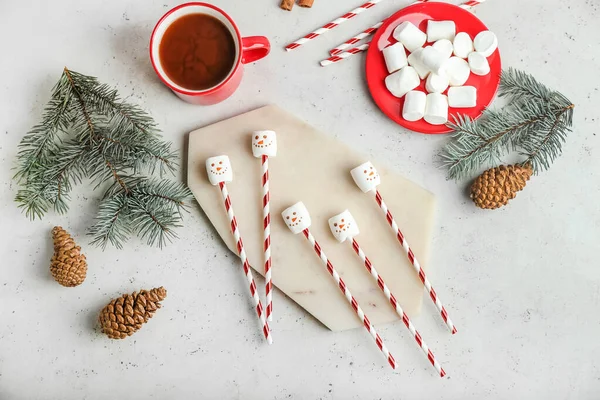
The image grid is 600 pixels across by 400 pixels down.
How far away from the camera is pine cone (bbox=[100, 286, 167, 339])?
1.21m

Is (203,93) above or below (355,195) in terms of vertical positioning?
above

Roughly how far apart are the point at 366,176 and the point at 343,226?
133 mm

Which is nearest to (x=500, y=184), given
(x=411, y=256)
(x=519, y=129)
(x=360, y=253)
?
(x=519, y=129)

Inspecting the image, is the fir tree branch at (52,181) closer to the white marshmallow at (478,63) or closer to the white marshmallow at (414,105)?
the white marshmallow at (414,105)

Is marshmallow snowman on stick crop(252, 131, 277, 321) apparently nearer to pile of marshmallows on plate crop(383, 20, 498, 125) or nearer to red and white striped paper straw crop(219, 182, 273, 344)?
red and white striped paper straw crop(219, 182, 273, 344)

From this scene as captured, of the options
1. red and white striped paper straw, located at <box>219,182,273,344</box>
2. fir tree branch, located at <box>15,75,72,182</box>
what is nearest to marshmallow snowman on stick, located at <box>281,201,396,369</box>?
red and white striped paper straw, located at <box>219,182,273,344</box>

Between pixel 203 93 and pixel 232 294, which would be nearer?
pixel 203 93

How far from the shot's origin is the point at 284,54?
1.31m

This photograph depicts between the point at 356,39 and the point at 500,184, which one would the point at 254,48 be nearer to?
the point at 356,39

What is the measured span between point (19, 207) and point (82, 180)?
0.58 ft

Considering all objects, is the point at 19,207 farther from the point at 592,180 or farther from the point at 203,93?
the point at 592,180

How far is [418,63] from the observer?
1236mm

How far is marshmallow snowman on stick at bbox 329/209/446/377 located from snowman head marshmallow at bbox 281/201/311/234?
0.21 ft

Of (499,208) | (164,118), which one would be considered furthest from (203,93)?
(499,208)
